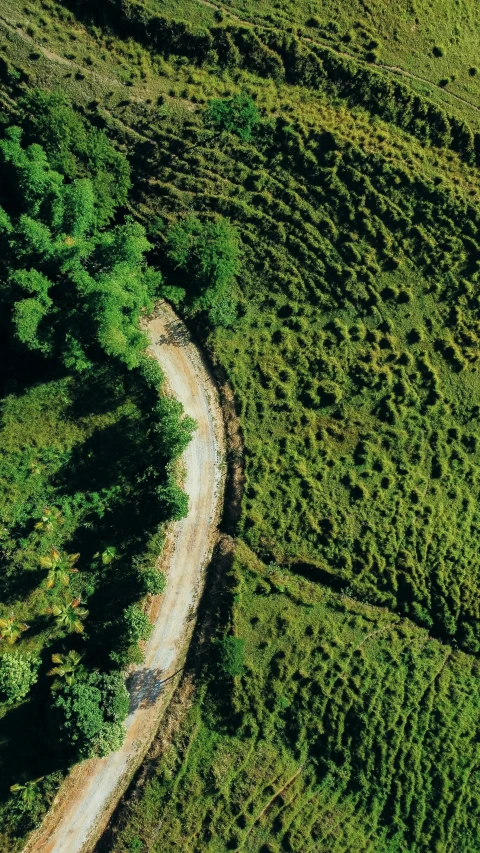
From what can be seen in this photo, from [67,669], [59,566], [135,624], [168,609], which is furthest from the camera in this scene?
[168,609]

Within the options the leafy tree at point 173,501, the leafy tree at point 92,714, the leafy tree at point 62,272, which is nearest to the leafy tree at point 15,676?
the leafy tree at point 92,714

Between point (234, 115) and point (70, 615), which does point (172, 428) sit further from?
point (234, 115)

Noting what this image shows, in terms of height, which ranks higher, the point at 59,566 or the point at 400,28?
the point at 400,28

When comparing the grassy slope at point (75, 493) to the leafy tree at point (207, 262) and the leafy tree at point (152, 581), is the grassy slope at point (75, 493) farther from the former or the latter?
the leafy tree at point (207, 262)

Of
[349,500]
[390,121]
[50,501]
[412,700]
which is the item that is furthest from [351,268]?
[412,700]

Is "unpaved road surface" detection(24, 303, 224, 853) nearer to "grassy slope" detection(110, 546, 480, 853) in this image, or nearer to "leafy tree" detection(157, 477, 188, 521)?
"leafy tree" detection(157, 477, 188, 521)

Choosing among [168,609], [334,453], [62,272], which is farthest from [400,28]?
[168,609]
